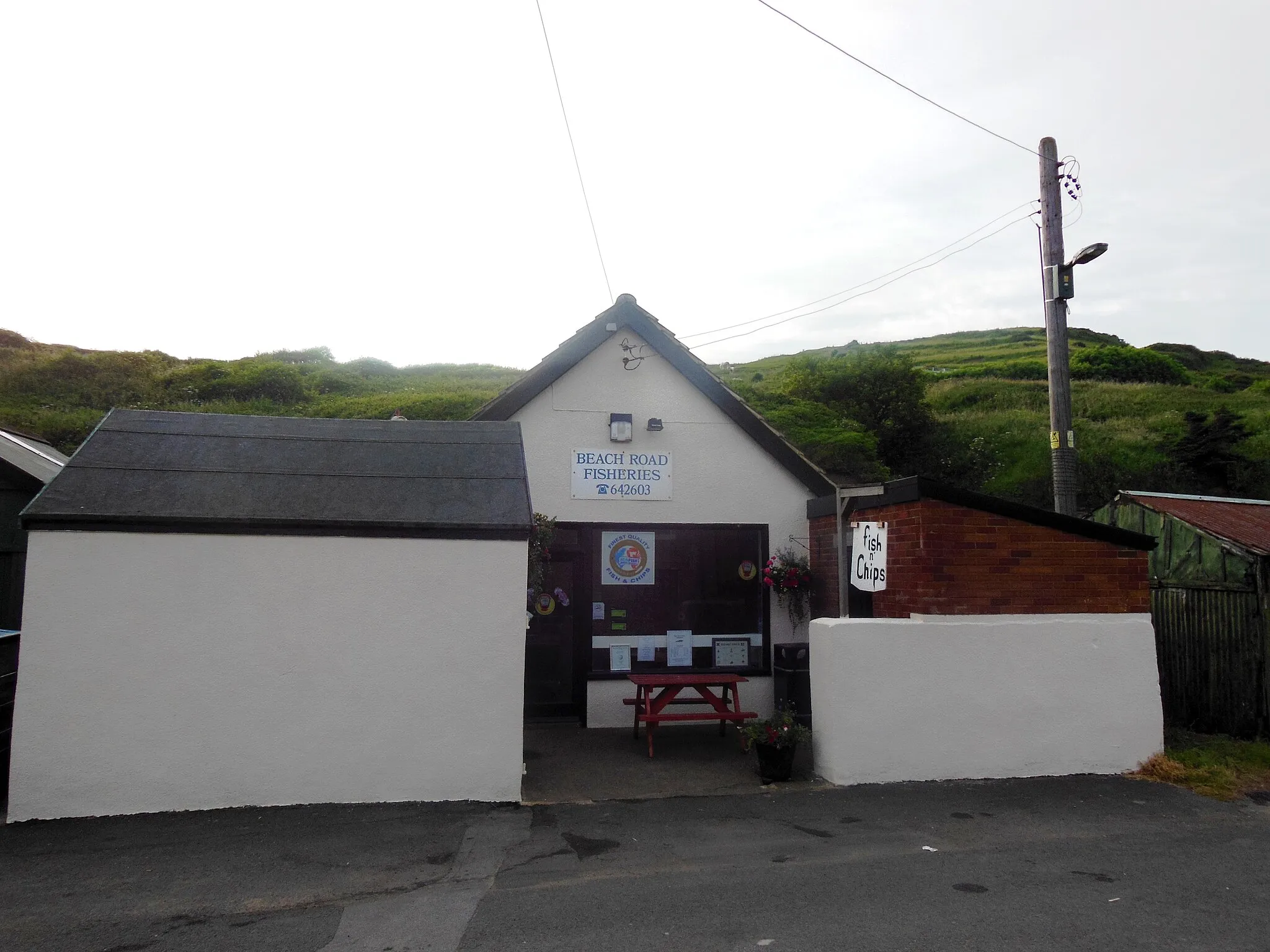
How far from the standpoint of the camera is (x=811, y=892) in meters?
4.87

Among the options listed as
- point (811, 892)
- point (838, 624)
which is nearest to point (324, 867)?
point (811, 892)

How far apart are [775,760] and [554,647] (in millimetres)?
3451

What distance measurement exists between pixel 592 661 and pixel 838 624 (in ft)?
11.2

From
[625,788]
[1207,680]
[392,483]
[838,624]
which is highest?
[392,483]

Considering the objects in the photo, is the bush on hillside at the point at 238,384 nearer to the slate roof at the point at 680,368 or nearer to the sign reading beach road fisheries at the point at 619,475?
the slate roof at the point at 680,368

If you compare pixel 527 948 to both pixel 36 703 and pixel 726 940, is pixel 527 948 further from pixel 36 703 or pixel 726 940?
pixel 36 703

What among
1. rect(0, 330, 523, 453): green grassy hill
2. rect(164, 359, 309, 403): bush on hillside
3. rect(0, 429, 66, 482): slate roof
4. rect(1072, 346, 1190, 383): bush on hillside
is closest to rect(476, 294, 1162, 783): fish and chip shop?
rect(0, 429, 66, 482): slate roof

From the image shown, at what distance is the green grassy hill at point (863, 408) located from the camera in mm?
18688

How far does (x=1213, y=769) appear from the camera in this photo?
7406 mm

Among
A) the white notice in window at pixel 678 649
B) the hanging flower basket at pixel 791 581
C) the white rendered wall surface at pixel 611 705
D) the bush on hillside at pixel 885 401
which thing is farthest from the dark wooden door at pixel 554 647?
the bush on hillside at pixel 885 401

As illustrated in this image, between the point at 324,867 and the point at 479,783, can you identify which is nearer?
the point at 324,867

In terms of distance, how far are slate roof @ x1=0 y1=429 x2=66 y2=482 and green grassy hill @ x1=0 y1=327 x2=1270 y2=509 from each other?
7.13m

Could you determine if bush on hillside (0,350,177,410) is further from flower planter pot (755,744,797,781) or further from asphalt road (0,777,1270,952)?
flower planter pot (755,744,797,781)

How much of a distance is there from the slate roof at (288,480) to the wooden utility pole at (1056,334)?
5599mm
